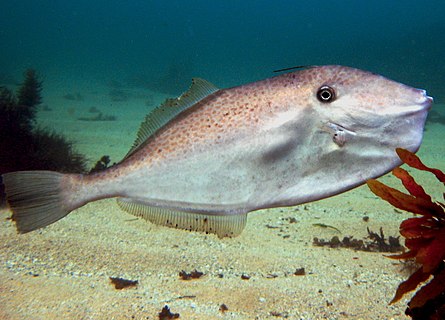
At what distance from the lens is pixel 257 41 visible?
4941 inches

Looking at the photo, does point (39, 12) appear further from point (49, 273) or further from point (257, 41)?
point (49, 273)

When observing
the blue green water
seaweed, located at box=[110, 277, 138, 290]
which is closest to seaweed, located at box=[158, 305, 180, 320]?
seaweed, located at box=[110, 277, 138, 290]

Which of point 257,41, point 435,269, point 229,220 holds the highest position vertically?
point 257,41

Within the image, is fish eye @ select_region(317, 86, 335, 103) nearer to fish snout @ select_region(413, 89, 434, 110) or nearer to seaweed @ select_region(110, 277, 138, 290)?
fish snout @ select_region(413, 89, 434, 110)

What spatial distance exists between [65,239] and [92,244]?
1.16ft

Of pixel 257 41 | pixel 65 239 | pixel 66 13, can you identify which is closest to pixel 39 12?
pixel 66 13

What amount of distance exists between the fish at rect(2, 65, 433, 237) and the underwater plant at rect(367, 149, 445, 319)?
0.25m

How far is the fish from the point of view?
1591mm

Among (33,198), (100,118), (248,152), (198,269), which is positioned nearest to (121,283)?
(198,269)

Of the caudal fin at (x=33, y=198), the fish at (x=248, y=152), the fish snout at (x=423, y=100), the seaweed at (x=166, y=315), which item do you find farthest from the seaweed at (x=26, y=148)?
the fish snout at (x=423, y=100)

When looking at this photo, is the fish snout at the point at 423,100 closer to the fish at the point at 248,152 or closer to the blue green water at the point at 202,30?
the fish at the point at 248,152

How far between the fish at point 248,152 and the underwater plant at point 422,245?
0.25 meters

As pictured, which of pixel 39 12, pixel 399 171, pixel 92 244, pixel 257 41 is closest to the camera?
pixel 399 171

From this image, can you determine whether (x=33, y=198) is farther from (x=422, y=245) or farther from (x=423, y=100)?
(x=422, y=245)
